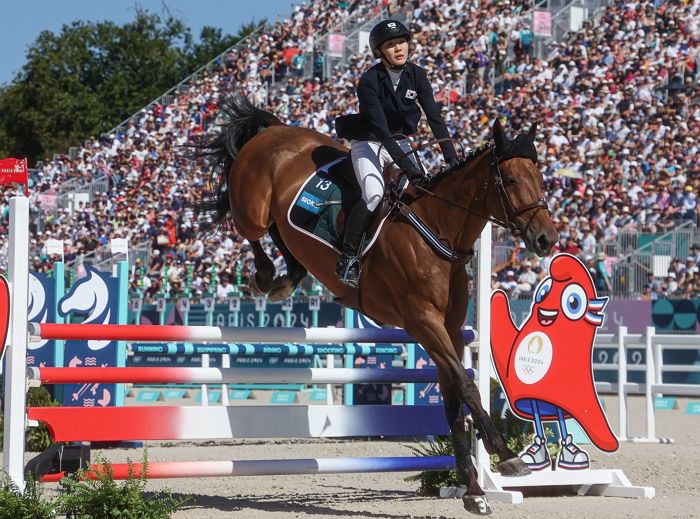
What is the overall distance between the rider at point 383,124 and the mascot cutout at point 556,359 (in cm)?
111

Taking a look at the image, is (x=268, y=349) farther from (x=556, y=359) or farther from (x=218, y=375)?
(x=556, y=359)

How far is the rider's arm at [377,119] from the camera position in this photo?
6.57 meters

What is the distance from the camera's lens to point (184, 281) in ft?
76.7

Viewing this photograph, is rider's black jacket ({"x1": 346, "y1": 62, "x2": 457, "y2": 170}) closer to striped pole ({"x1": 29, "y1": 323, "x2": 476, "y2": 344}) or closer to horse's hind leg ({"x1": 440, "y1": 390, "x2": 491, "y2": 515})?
striped pole ({"x1": 29, "y1": 323, "x2": 476, "y2": 344})

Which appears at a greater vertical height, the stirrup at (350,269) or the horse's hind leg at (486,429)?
the stirrup at (350,269)

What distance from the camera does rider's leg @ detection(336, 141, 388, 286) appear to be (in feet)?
21.4

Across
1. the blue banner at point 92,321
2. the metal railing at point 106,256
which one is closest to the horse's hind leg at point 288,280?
the blue banner at point 92,321

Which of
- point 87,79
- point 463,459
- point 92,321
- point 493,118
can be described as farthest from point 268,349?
point 87,79

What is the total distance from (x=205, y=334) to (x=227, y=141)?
71.7 inches

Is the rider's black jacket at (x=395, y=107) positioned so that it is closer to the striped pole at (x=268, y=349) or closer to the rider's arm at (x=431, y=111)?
the rider's arm at (x=431, y=111)

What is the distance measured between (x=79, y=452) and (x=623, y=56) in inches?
803

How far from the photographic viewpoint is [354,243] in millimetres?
6539

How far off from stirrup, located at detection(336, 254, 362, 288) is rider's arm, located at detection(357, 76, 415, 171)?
60 centimetres

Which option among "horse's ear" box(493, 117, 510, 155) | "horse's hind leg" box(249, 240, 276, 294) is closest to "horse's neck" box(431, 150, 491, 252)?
"horse's ear" box(493, 117, 510, 155)
